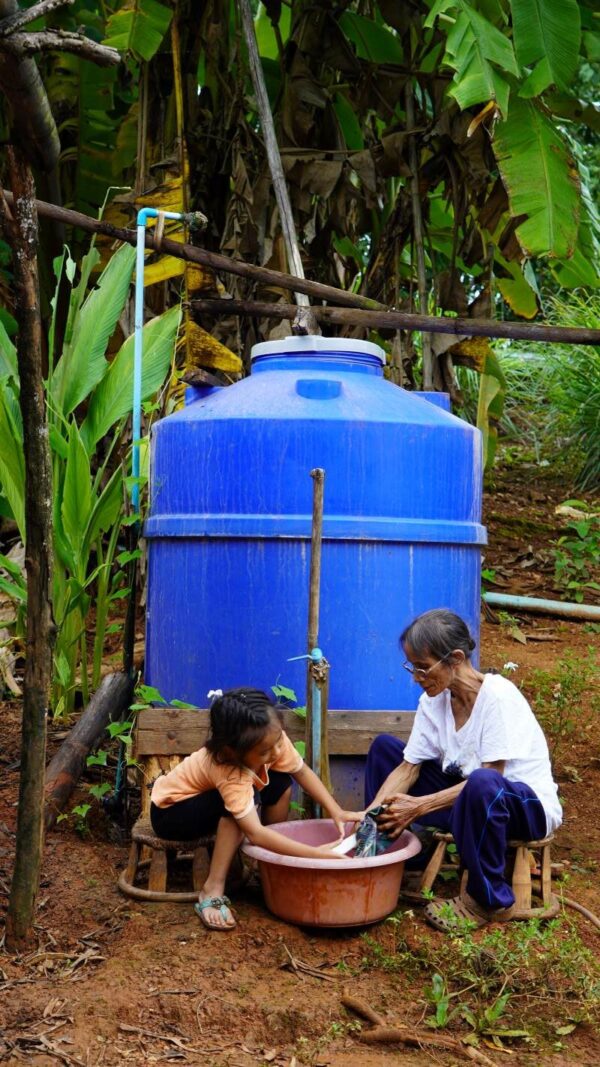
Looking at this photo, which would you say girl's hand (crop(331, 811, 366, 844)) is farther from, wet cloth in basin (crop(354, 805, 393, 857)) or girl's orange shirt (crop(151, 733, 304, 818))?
girl's orange shirt (crop(151, 733, 304, 818))

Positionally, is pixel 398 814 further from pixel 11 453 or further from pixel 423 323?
pixel 11 453

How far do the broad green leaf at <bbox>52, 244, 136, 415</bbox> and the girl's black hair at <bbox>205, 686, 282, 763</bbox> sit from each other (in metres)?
1.88

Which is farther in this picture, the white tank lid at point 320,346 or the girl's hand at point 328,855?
the white tank lid at point 320,346

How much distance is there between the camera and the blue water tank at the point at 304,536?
11.9 ft

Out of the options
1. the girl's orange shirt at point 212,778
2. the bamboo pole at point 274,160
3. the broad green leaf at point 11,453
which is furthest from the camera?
the bamboo pole at point 274,160

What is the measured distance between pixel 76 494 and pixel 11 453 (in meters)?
0.35

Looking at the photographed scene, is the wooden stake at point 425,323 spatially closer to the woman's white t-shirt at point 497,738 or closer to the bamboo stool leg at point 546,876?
the woman's white t-shirt at point 497,738

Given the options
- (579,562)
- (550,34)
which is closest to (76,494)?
(550,34)

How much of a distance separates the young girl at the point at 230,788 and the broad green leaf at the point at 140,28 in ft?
12.2

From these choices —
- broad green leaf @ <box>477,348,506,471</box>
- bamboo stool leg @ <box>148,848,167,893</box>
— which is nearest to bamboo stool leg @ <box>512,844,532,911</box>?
bamboo stool leg @ <box>148,848,167,893</box>

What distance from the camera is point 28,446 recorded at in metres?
2.73

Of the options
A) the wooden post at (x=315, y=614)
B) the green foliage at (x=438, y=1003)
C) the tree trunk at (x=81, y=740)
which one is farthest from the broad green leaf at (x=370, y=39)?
the green foliage at (x=438, y=1003)

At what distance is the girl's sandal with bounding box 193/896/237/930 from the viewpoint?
9.87ft

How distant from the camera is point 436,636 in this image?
312cm
